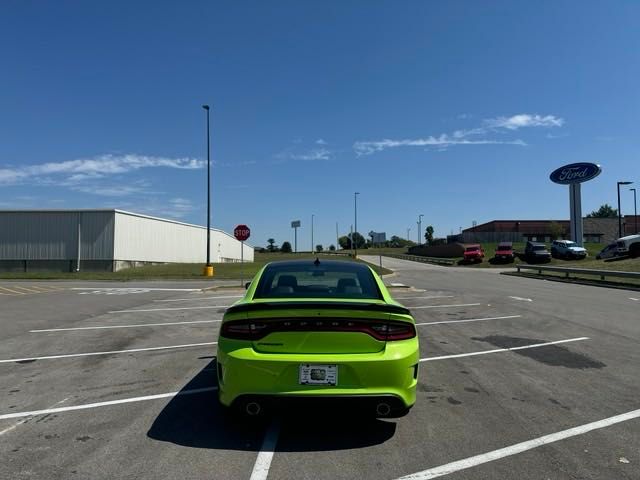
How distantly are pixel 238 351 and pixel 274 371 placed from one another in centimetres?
36

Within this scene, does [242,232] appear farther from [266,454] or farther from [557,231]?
[557,231]

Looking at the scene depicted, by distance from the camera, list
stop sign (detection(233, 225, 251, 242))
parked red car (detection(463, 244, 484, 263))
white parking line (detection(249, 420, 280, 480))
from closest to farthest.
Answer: white parking line (detection(249, 420, 280, 480)), stop sign (detection(233, 225, 251, 242)), parked red car (detection(463, 244, 484, 263))

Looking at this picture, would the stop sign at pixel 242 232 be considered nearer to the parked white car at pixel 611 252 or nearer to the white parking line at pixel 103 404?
the white parking line at pixel 103 404

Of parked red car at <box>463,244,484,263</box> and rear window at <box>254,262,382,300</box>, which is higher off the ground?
parked red car at <box>463,244,484,263</box>

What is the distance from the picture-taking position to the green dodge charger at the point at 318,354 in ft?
13.9

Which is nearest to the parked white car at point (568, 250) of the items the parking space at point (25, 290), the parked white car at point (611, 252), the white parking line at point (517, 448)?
the parked white car at point (611, 252)

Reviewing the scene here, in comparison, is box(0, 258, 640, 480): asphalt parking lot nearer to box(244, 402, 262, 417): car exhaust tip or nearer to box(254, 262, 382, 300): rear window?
box(244, 402, 262, 417): car exhaust tip

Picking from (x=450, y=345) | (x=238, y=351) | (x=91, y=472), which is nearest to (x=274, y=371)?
(x=238, y=351)

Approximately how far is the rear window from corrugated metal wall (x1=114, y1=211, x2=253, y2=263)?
3544 centimetres

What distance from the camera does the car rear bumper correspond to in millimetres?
4219

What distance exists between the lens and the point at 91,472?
147 inches

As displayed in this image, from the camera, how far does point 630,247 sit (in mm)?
36844

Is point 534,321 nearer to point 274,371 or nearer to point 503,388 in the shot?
point 503,388

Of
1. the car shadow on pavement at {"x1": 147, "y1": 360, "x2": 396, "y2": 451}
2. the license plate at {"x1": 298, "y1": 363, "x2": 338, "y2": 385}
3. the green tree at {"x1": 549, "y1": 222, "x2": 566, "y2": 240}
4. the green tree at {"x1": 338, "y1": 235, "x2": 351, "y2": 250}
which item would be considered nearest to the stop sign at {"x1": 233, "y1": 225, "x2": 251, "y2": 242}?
the car shadow on pavement at {"x1": 147, "y1": 360, "x2": 396, "y2": 451}
